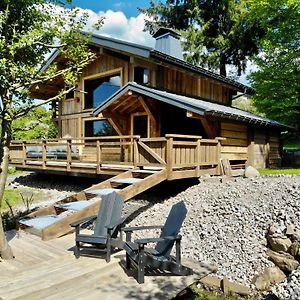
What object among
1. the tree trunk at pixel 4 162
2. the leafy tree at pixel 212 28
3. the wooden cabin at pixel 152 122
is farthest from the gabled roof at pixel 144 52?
the leafy tree at pixel 212 28

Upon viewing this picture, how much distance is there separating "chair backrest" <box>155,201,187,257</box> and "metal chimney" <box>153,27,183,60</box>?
38.5 ft

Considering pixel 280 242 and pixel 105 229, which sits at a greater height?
pixel 105 229

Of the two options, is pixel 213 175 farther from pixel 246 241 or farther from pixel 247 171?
pixel 246 241

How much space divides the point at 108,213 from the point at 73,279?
5.22 feet

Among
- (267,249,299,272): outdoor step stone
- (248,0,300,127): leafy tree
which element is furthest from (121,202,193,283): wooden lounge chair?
(248,0,300,127): leafy tree

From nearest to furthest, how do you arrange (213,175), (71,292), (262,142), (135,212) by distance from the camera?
(71,292) < (135,212) < (213,175) < (262,142)

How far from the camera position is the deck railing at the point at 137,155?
331 inches

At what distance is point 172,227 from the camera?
475cm

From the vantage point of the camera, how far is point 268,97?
17344mm

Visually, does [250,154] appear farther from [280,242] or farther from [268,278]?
[268,278]

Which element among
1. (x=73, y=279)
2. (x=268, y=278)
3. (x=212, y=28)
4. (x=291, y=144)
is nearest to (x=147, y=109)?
(x=268, y=278)

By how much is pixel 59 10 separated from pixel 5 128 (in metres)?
2.12

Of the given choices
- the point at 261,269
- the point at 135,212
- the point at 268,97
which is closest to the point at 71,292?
the point at 261,269

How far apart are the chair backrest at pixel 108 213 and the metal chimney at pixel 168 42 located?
11167mm
